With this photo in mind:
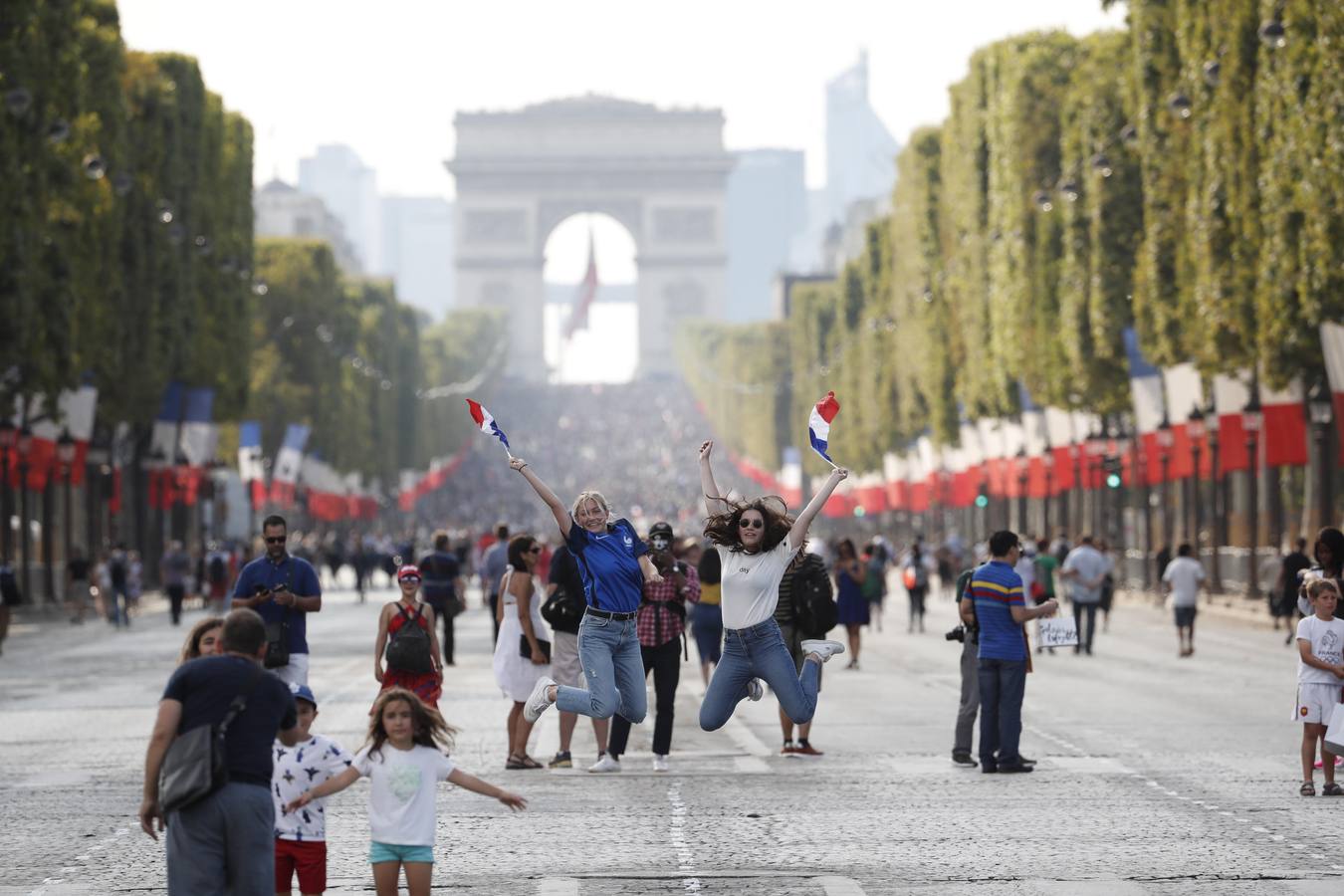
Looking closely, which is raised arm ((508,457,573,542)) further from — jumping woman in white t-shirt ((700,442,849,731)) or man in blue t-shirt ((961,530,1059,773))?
man in blue t-shirt ((961,530,1059,773))

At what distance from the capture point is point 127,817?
16734 millimetres

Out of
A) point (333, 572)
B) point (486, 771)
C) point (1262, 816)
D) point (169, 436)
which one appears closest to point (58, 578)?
point (169, 436)

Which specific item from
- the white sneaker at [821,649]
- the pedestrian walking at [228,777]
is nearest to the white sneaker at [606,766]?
the white sneaker at [821,649]

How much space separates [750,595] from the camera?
15.3 metres

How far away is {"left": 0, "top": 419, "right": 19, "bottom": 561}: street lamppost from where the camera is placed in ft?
165

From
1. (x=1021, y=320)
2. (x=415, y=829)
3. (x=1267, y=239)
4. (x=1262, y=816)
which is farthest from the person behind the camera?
(x=1021, y=320)

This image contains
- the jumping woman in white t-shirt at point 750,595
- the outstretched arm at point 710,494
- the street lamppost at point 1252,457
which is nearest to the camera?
the outstretched arm at point 710,494

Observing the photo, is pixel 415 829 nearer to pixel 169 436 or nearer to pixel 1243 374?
pixel 1243 374

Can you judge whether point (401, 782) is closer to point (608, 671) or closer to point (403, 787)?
point (403, 787)

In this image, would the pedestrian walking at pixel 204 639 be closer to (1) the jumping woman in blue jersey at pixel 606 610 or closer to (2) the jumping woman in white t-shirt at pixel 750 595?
(2) the jumping woman in white t-shirt at pixel 750 595

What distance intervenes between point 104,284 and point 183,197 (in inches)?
404

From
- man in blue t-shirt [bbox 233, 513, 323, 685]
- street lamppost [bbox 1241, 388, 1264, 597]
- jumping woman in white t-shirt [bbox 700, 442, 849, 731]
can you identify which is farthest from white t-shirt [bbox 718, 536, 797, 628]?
street lamppost [bbox 1241, 388, 1264, 597]

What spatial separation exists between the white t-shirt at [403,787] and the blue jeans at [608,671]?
5.15 metres

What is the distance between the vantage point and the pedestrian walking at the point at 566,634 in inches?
747
